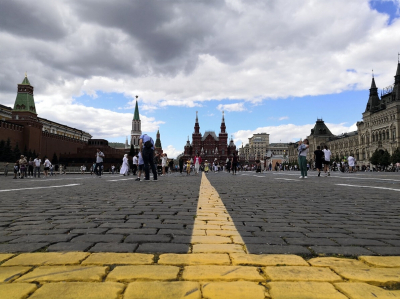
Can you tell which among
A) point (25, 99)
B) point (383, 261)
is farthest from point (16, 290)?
point (25, 99)

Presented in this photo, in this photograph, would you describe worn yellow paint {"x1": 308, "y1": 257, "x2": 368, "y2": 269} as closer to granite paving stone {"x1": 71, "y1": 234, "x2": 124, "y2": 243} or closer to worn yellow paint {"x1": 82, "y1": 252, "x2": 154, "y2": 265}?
worn yellow paint {"x1": 82, "y1": 252, "x2": 154, "y2": 265}

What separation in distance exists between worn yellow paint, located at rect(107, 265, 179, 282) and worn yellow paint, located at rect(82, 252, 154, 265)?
106 mm

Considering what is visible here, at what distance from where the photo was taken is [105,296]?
5.01 feet

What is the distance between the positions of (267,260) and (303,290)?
493 millimetres

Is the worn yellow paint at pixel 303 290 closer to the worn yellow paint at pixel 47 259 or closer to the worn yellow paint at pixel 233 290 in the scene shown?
the worn yellow paint at pixel 233 290

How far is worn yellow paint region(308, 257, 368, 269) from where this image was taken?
6.64ft

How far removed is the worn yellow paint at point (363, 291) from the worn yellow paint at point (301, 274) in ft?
0.30

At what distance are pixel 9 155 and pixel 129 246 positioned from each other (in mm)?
56023

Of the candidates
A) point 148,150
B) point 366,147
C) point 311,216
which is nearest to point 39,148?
point 148,150

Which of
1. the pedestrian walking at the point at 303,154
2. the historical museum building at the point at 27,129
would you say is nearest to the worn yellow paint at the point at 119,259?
the pedestrian walking at the point at 303,154

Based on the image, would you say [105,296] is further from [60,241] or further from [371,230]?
[371,230]

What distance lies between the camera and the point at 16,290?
1581mm

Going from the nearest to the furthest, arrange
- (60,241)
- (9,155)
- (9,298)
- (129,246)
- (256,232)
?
(9,298) < (129,246) < (60,241) < (256,232) < (9,155)

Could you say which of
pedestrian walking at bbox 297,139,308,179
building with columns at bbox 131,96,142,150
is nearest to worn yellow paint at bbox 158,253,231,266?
pedestrian walking at bbox 297,139,308,179
